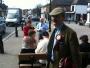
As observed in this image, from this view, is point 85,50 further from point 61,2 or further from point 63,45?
point 61,2

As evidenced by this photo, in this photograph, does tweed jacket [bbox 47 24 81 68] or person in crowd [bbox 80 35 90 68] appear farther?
person in crowd [bbox 80 35 90 68]

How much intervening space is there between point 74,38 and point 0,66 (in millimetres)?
7912

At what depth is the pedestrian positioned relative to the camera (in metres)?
5.36

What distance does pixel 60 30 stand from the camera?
5402mm

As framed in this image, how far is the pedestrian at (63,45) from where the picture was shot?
536cm

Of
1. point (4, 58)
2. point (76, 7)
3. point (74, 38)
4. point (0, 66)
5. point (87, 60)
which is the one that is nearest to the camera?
point (74, 38)

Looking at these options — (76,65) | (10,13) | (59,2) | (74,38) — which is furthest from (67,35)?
(59,2)

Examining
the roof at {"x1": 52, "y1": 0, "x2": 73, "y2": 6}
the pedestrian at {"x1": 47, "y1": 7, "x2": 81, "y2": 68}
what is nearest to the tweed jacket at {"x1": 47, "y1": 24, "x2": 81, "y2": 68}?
the pedestrian at {"x1": 47, "y1": 7, "x2": 81, "y2": 68}

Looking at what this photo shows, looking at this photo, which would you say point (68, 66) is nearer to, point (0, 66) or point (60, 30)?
point (60, 30)

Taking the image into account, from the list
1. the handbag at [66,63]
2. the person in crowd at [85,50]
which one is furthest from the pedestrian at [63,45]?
the person in crowd at [85,50]

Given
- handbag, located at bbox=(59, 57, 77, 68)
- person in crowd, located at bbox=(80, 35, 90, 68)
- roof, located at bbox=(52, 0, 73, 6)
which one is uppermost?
handbag, located at bbox=(59, 57, 77, 68)

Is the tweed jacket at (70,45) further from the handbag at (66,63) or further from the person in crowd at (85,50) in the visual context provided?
the person in crowd at (85,50)

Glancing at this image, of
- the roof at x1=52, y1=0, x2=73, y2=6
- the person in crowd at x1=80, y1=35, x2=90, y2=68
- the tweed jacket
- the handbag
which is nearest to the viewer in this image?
the tweed jacket

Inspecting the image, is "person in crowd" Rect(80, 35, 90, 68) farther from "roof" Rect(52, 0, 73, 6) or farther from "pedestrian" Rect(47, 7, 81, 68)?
"roof" Rect(52, 0, 73, 6)
